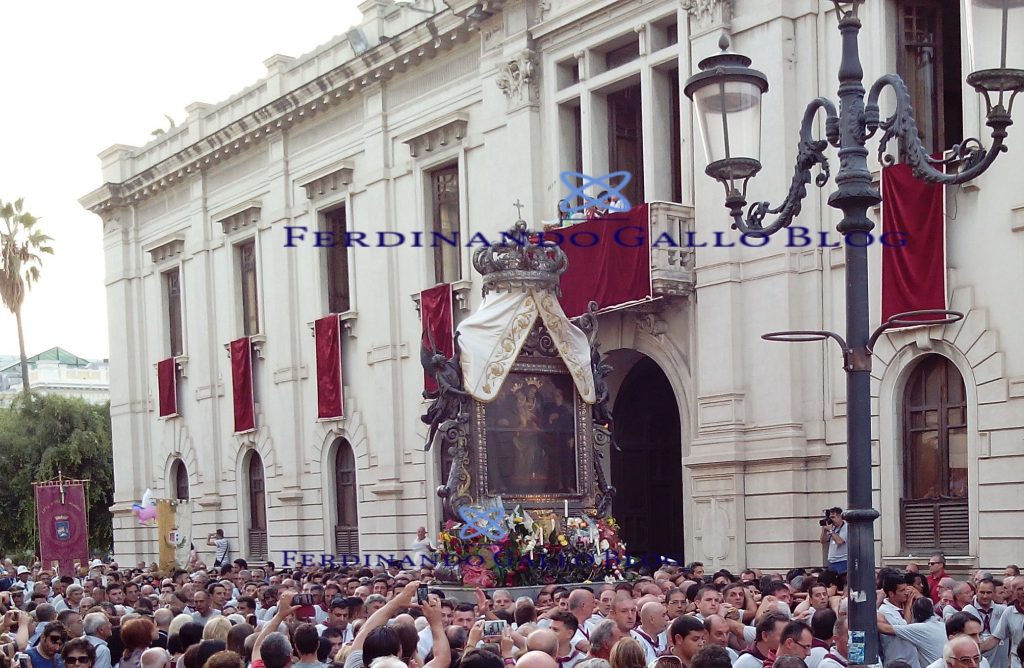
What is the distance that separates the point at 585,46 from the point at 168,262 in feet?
56.0

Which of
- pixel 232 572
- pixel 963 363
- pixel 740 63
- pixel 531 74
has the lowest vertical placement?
pixel 232 572

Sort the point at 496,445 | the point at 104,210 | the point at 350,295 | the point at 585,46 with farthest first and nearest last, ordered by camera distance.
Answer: the point at 104,210
the point at 350,295
the point at 585,46
the point at 496,445

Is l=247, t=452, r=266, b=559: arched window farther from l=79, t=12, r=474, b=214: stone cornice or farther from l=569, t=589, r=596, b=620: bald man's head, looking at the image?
l=569, t=589, r=596, b=620: bald man's head

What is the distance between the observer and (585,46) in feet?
79.1

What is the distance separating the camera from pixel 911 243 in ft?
62.2

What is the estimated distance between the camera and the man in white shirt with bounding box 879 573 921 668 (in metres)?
10.3

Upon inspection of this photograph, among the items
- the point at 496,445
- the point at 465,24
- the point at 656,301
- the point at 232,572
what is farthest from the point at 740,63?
the point at 465,24

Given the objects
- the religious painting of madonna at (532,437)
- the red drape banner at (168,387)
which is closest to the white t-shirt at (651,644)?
the religious painting of madonna at (532,437)

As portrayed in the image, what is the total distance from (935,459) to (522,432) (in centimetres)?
574

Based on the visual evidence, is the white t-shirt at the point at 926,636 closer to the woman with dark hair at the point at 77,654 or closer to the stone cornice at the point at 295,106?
the woman with dark hair at the point at 77,654

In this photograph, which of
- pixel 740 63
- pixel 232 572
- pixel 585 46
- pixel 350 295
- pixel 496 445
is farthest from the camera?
pixel 350 295

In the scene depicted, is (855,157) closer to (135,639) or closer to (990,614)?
(990,614)

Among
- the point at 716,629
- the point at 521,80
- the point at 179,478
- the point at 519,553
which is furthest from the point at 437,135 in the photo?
the point at 716,629

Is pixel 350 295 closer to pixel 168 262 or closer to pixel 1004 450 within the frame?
pixel 168 262
